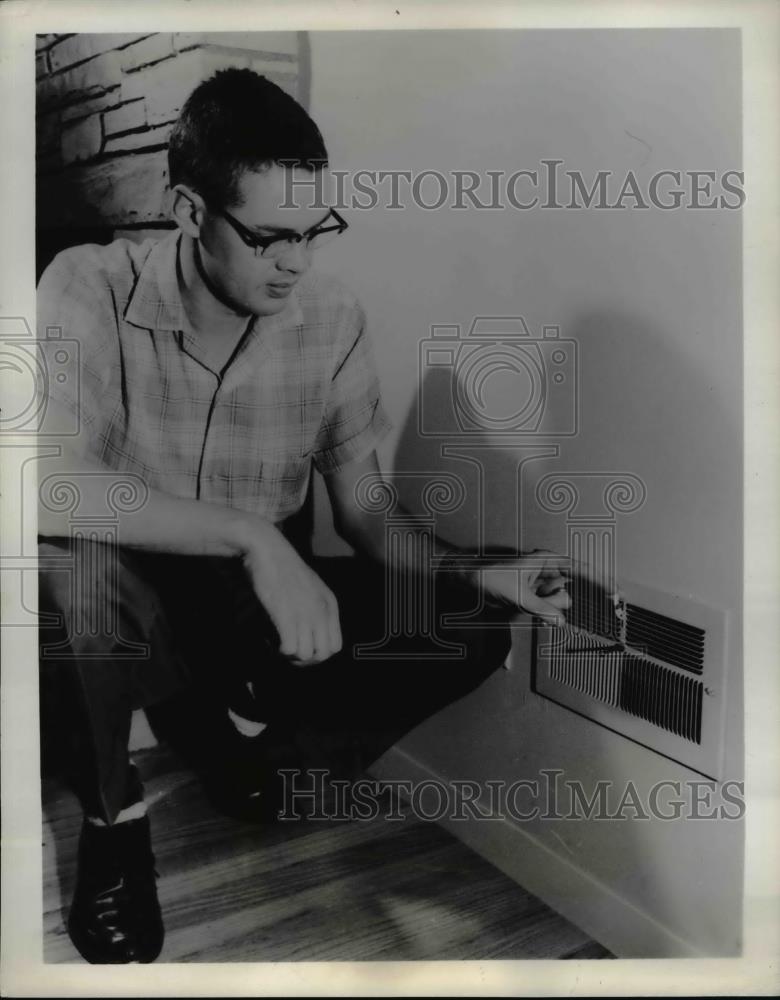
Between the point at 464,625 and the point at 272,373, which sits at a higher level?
the point at 272,373

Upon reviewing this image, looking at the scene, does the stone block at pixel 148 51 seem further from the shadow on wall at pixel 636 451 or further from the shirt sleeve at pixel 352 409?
the shadow on wall at pixel 636 451

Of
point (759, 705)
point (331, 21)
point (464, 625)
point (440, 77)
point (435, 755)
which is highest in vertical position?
point (331, 21)

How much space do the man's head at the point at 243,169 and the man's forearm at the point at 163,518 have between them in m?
0.42

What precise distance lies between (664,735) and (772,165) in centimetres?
103

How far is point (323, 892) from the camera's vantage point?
1710 mm

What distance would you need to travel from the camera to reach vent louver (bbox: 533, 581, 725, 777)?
1606 millimetres

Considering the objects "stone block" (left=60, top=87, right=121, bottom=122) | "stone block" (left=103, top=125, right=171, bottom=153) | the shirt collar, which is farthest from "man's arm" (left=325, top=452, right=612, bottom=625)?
"stone block" (left=60, top=87, right=121, bottom=122)

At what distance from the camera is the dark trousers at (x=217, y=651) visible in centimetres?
167

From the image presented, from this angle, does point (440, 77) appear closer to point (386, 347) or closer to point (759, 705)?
point (386, 347)

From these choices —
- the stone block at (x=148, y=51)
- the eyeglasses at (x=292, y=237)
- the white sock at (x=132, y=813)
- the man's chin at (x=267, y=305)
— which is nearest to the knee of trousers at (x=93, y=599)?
the white sock at (x=132, y=813)

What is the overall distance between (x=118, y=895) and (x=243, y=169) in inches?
52.5

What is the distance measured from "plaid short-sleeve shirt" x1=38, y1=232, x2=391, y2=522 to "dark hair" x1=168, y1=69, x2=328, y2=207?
170 millimetres

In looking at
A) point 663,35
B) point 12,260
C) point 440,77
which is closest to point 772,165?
point 663,35

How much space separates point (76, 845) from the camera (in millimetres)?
1716
